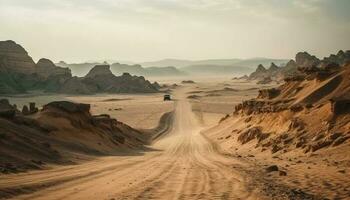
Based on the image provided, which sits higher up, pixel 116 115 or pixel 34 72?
pixel 34 72

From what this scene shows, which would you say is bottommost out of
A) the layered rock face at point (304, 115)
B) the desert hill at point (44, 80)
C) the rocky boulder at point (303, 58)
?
the layered rock face at point (304, 115)

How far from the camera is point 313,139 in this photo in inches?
827

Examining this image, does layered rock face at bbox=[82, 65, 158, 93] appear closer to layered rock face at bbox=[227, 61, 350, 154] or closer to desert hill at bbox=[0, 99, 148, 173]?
desert hill at bbox=[0, 99, 148, 173]

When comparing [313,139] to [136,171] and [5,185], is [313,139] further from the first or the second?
[5,185]

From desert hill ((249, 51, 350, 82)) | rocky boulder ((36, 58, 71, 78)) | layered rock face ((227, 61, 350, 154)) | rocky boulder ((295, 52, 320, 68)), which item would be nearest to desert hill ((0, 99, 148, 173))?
layered rock face ((227, 61, 350, 154))

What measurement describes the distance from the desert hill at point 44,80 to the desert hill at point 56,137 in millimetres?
66349

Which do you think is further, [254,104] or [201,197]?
[254,104]

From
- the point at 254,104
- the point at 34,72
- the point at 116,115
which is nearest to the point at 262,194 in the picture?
the point at 254,104

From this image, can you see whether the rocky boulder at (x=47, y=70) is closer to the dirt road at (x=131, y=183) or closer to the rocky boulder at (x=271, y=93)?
the rocky boulder at (x=271, y=93)

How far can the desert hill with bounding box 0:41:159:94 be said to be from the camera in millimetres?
101312

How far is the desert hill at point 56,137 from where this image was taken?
17203 millimetres

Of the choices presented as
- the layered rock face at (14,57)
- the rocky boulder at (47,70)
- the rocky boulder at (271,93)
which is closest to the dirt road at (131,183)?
the rocky boulder at (271,93)

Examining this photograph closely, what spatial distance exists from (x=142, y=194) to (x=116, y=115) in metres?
51.5

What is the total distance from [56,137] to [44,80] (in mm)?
92814
